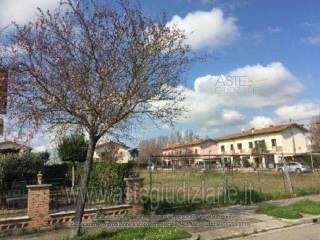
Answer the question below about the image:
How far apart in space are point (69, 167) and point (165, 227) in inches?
516

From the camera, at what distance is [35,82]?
9.62m

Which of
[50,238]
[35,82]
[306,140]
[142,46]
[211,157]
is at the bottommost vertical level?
[50,238]

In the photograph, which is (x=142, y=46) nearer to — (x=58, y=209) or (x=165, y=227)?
(x=165, y=227)

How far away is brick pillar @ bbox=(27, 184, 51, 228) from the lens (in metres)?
11.4

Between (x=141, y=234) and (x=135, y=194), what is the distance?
3.51 metres

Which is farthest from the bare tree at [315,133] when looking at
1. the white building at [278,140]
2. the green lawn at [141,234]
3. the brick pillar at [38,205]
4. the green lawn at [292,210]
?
the brick pillar at [38,205]

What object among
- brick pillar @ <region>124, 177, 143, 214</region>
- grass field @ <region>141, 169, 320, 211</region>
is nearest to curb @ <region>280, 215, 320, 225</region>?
grass field @ <region>141, 169, 320, 211</region>

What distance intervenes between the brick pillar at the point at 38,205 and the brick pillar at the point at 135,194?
9.45 ft

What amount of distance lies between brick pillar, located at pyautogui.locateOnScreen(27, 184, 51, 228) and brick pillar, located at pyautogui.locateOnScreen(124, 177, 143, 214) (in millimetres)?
2881

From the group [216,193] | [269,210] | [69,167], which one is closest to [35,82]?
[269,210]

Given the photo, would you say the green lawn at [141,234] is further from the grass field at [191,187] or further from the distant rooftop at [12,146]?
the grass field at [191,187]

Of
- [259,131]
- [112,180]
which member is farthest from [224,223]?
[259,131]

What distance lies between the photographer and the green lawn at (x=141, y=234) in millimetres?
9781

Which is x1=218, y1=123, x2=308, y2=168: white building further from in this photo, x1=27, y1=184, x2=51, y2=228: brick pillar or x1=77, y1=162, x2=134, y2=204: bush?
Result: x1=27, y1=184, x2=51, y2=228: brick pillar
